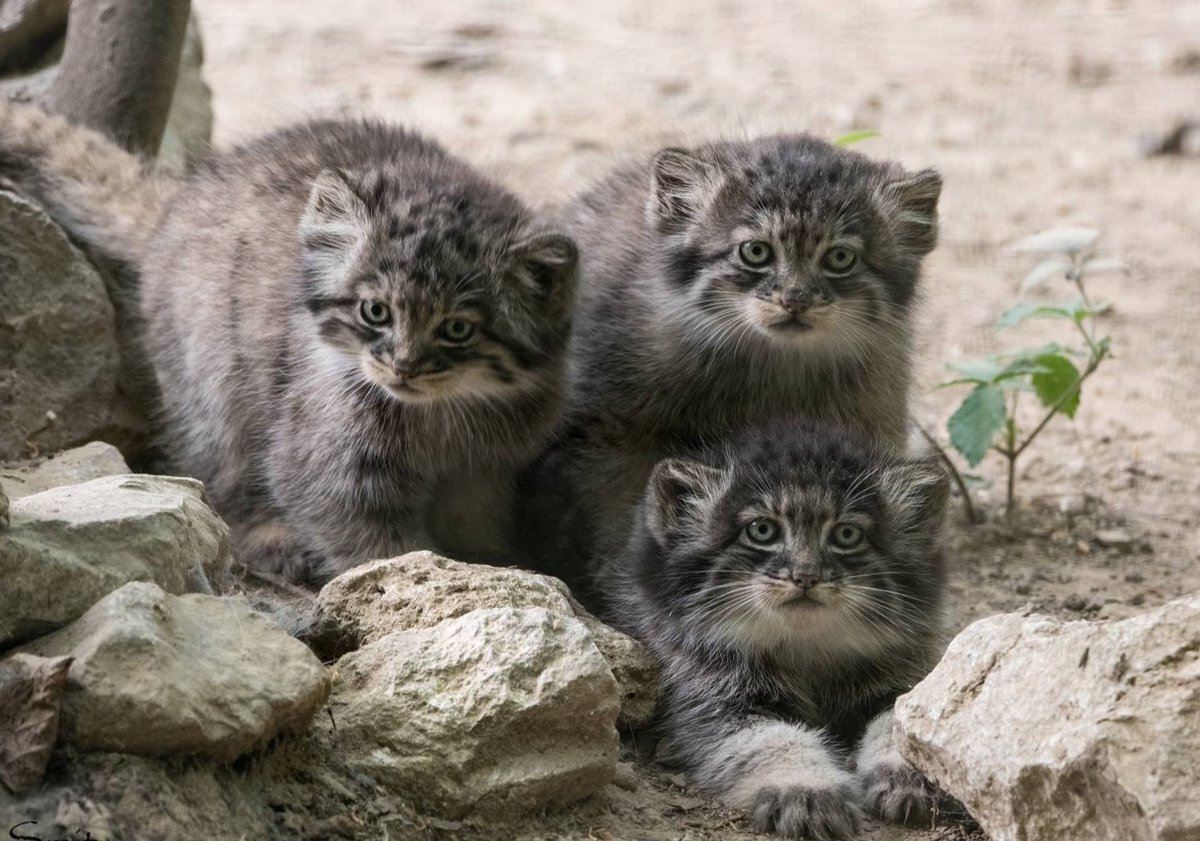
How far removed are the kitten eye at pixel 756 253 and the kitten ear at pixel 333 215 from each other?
140 cm

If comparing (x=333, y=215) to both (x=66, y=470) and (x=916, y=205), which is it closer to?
(x=66, y=470)

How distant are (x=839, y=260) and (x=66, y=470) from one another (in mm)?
2853

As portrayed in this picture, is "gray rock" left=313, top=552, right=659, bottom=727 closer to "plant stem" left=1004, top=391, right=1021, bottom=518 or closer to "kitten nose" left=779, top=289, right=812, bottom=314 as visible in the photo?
"kitten nose" left=779, top=289, right=812, bottom=314

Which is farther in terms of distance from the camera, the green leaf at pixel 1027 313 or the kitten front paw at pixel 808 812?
the green leaf at pixel 1027 313

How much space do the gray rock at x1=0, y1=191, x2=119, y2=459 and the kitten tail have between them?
1.59ft

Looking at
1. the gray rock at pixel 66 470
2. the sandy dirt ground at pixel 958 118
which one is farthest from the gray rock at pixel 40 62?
the gray rock at pixel 66 470

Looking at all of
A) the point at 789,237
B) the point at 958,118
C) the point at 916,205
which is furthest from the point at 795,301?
the point at 958,118

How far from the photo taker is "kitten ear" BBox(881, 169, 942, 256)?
240 inches

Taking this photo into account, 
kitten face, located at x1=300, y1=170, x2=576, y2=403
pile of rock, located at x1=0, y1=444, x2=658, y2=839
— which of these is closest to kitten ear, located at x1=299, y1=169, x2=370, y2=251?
kitten face, located at x1=300, y1=170, x2=576, y2=403

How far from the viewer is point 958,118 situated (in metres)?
11.6

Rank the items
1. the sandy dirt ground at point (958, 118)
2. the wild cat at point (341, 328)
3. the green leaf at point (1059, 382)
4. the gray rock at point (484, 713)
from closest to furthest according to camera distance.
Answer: the gray rock at point (484, 713), the wild cat at point (341, 328), the green leaf at point (1059, 382), the sandy dirt ground at point (958, 118)

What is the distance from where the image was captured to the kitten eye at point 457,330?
18.1ft

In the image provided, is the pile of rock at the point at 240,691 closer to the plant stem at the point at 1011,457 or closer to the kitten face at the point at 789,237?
the kitten face at the point at 789,237

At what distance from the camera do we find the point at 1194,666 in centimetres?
364
